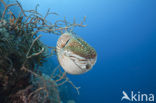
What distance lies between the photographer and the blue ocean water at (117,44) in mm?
44497

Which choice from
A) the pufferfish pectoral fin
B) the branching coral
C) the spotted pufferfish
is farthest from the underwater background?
the pufferfish pectoral fin

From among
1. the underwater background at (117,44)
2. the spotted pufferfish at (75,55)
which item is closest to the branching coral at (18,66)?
the spotted pufferfish at (75,55)

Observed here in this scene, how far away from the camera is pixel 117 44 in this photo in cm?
6456

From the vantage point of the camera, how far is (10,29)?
2213 mm

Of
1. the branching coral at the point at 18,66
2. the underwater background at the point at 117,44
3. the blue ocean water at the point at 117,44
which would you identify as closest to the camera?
the branching coral at the point at 18,66

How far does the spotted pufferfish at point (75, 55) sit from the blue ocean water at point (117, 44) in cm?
3649

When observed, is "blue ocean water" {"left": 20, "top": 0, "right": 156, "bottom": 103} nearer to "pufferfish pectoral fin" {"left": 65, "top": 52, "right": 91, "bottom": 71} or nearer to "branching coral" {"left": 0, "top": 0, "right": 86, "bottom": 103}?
"branching coral" {"left": 0, "top": 0, "right": 86, "bottom": 103}

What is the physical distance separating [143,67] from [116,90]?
12647 millimetres

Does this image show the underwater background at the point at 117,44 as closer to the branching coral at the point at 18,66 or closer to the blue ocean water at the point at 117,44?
the blue ocean water at the point at 117,44

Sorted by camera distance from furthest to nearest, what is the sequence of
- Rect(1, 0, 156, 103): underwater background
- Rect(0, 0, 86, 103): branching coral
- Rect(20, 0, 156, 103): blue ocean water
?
Rect(20, 0, 156, 103): blue ocean water < Rect(1, 0, 156, 103): underwater background < Rect(0, 0, 86, 103): branching coral

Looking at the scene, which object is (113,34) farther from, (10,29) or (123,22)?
(10,29)

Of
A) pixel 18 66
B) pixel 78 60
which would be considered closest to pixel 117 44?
pixel 78 60

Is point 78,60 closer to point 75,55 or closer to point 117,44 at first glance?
point 75,55

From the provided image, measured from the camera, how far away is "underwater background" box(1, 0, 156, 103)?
44.4 metres
